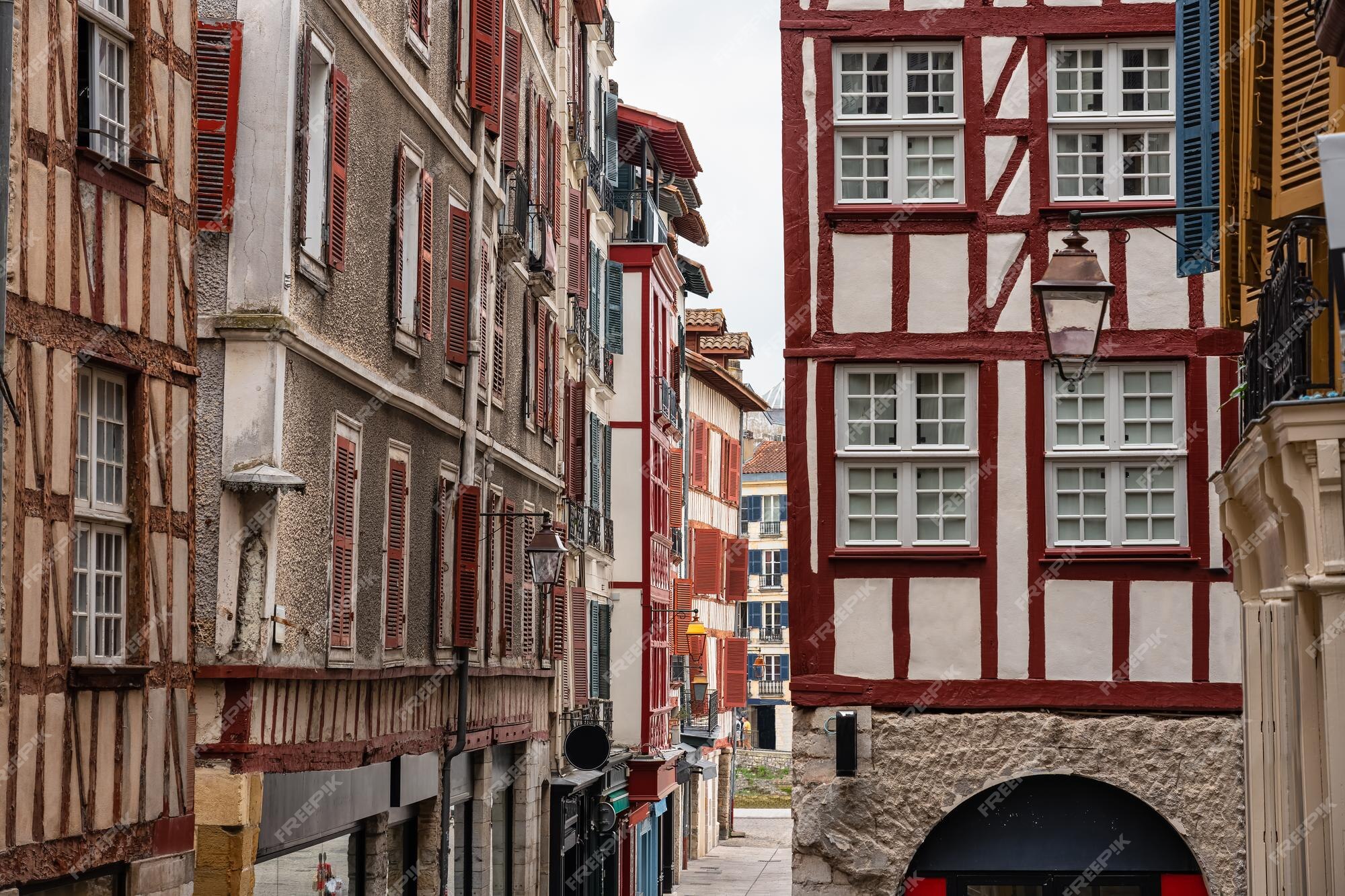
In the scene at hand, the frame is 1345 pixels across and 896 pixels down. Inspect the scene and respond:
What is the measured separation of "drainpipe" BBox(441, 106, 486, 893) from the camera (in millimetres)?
19500

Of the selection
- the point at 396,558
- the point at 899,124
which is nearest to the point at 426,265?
the point at 396,558

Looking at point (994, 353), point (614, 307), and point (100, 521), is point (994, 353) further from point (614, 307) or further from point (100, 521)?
point (614, 307)

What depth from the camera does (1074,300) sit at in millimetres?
10008

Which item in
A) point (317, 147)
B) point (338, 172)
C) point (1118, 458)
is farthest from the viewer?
point (1118, 458)

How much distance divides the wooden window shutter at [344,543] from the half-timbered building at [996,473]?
11.8 feet

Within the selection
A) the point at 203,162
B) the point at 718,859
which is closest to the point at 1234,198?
the point at 203,162

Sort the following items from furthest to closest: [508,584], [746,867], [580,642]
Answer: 1. [746,867]
2. [580,642]
3. [508,584]

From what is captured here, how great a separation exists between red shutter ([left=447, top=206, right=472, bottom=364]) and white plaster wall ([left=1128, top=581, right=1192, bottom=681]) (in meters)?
7.38

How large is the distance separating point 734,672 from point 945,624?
3730 centimetres

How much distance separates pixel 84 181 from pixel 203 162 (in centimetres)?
229

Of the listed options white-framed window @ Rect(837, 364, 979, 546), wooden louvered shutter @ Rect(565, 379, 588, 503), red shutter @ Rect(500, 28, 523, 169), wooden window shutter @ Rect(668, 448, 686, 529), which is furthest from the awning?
white-framed window @ Rect(837, 364, 979, 546)

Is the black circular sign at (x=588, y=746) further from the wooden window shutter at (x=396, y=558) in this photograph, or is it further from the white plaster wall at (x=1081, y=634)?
the white plaster wall at (x=1081, y=634)

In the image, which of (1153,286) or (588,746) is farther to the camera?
(588,746)

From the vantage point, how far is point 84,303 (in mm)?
10758
